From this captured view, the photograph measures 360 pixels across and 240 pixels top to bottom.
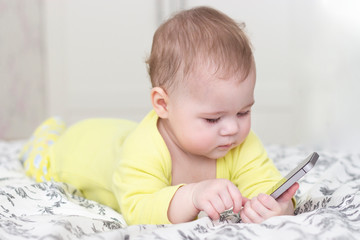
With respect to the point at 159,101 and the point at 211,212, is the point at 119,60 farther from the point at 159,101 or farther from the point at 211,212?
the point at 211,212

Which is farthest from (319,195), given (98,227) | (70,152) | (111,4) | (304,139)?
(111,4)

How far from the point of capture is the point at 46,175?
1550 mm

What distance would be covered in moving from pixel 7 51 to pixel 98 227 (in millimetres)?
2789

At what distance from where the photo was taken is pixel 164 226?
2.97 ft

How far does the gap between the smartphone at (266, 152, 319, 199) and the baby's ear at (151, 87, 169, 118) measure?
321 mm

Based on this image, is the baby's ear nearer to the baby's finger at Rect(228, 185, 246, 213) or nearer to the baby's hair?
the baby's hair

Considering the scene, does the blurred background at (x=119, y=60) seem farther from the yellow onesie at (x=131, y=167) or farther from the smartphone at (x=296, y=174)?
Answer: the smartphone at (x=296, y=174)

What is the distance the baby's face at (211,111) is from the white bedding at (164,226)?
0.57 ft

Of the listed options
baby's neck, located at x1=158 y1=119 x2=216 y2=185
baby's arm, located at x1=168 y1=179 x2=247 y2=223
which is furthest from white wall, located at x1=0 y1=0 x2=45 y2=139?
baby's arm, located at x1=168 y1=179 x2=247 y2=223

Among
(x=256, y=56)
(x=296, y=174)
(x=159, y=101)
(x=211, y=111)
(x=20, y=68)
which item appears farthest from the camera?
(x=20, y=68)

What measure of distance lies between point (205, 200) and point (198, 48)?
0.34m

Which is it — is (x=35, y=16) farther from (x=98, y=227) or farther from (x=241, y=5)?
(x=98, y=227)

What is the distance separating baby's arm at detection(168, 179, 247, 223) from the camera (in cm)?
88

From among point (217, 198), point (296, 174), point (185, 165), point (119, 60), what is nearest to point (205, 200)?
point (217, 198)
